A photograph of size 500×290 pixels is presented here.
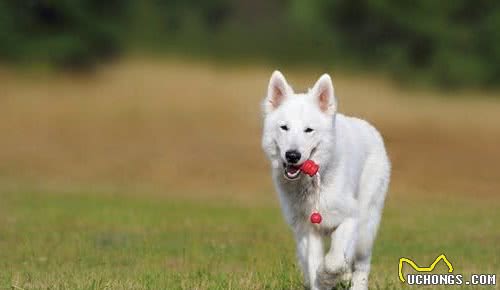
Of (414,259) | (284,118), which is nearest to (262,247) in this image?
(414,259)

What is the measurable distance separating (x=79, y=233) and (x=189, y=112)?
16.4m

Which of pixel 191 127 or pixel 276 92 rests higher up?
pixel 276 92

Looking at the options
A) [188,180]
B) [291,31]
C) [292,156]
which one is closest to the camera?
[292,156]

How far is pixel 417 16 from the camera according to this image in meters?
30.1

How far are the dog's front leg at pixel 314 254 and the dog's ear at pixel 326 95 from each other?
0.86 metres

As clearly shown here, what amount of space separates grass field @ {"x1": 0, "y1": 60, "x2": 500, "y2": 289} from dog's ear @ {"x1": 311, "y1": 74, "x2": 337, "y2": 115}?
58.0 inches

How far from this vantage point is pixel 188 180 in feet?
73.7

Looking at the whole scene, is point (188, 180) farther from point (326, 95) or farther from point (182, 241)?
point (326, 95)

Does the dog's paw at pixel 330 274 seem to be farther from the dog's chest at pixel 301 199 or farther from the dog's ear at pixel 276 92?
the dog's ear at pixel 276 92

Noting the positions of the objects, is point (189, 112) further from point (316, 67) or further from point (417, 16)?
point (417, 16)

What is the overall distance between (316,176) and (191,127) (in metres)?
20.8

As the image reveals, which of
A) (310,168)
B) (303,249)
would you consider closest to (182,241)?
(303,249)

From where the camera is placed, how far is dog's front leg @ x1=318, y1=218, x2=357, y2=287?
7.36 m

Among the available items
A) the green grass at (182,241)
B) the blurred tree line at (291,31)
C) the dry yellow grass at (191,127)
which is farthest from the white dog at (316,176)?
the blurred tree line at (291,31)
